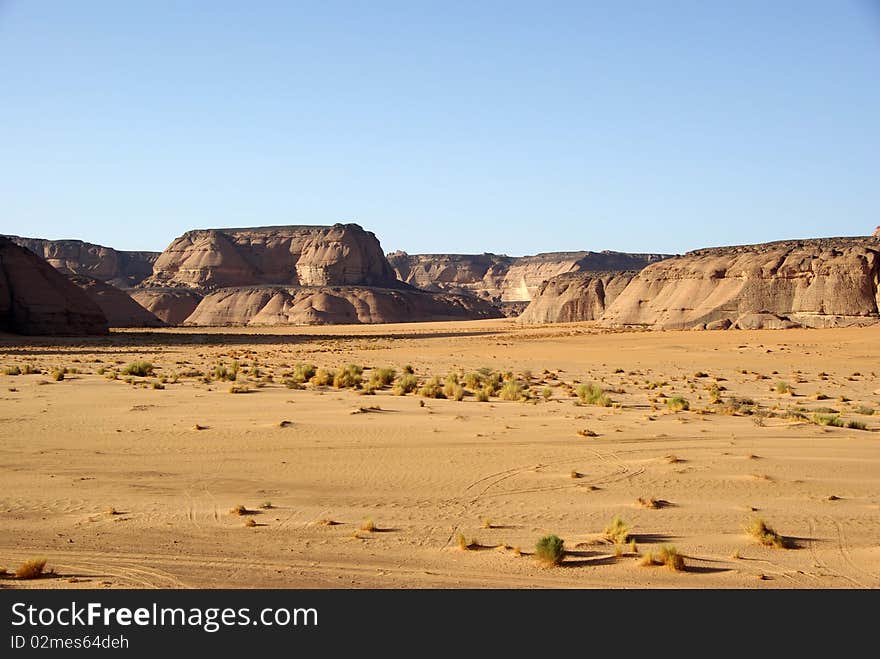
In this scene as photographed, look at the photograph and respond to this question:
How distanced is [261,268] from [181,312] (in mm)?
30137

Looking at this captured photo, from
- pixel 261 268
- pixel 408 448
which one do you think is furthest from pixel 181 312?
pixel 408 448

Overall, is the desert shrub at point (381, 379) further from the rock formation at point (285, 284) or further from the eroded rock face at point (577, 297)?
the rock formation at point (285, 284)

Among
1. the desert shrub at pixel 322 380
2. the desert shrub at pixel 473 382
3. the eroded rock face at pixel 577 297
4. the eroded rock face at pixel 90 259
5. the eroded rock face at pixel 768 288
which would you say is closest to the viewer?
the desert shrub at pixel 473 382

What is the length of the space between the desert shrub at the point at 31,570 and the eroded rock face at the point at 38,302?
54161 millimetres

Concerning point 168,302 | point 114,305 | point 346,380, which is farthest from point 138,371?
point 168,302

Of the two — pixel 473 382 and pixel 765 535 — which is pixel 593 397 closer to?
pixel 473 382

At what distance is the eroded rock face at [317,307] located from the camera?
115 metres

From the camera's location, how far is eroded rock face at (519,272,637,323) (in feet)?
317

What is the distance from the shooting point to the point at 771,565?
320 inches

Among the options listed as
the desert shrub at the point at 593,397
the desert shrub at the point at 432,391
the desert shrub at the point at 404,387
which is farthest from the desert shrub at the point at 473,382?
the desert shrub at the point at 593,397

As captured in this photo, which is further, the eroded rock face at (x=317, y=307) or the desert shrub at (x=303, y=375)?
the eroded rock face at (x=317, y=307)

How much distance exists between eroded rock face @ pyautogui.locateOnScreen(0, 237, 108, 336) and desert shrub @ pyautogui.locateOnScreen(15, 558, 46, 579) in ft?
178

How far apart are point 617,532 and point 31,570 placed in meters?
5.44
